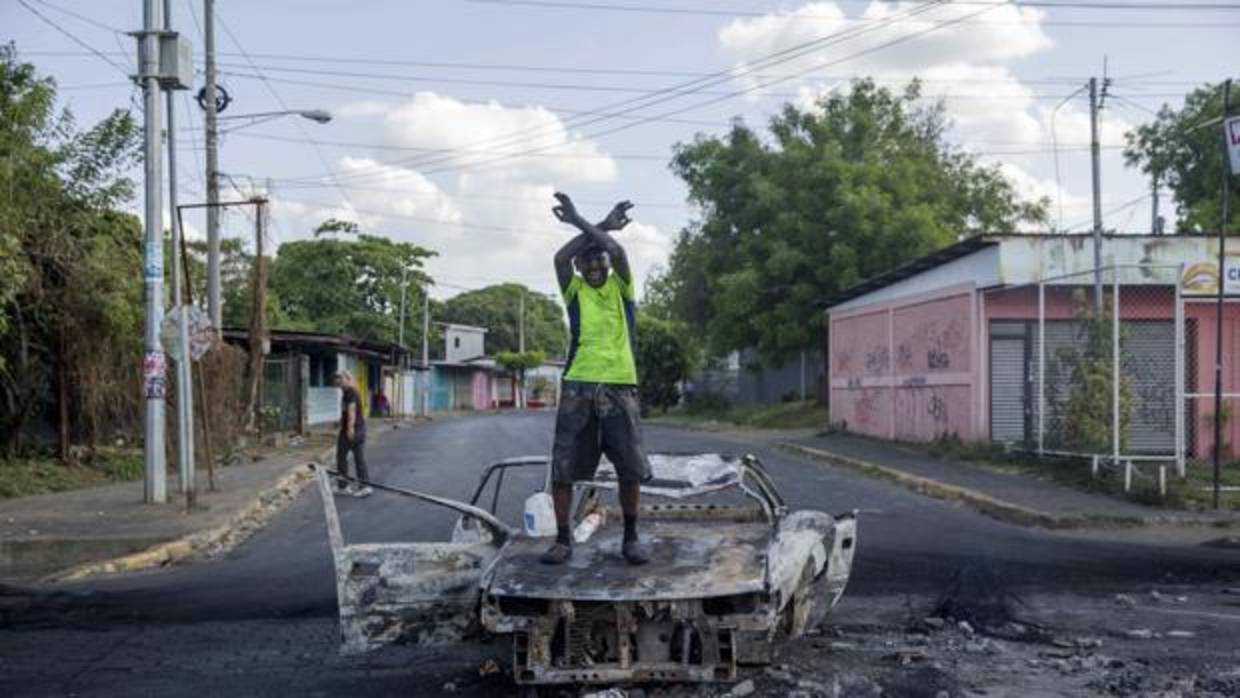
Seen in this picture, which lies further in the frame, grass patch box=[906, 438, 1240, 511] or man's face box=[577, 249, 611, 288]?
grass patch box=[906, 438, 1240, 511]

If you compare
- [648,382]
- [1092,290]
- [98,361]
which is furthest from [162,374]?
[648,382]

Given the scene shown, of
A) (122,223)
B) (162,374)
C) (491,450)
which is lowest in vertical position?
(491,450)

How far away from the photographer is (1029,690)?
579 centimetres

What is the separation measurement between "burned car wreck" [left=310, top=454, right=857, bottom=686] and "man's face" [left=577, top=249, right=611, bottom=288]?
49.5 inches

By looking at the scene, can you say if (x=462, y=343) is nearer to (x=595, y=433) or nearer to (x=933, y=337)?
(x=933, y=337)

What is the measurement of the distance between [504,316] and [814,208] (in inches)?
2541

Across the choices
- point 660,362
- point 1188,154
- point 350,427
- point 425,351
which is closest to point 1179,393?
point 350,427

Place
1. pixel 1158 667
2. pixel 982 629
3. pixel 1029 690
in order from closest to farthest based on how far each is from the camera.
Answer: pixel 1029 690 → pixel 1158 667 → pixel 982 629

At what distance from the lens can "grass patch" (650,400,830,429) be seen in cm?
3566

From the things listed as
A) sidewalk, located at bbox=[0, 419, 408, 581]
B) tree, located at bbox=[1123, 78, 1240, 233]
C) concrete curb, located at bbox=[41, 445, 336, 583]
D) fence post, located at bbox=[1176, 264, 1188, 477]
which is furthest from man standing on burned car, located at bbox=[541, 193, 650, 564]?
tree, located at bbox=[1123, 78, 1240, 233]

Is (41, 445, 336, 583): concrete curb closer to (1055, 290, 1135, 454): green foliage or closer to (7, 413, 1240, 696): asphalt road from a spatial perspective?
(7, 413, 1240, 696): asphalt road

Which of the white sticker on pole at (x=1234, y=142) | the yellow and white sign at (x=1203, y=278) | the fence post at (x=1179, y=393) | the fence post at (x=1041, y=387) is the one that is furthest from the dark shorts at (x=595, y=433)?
the yellow and white sign at (x=1203, y=278)

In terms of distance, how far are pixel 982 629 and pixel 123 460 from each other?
1625 centimetres

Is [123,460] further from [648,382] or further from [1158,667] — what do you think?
[648,382]
